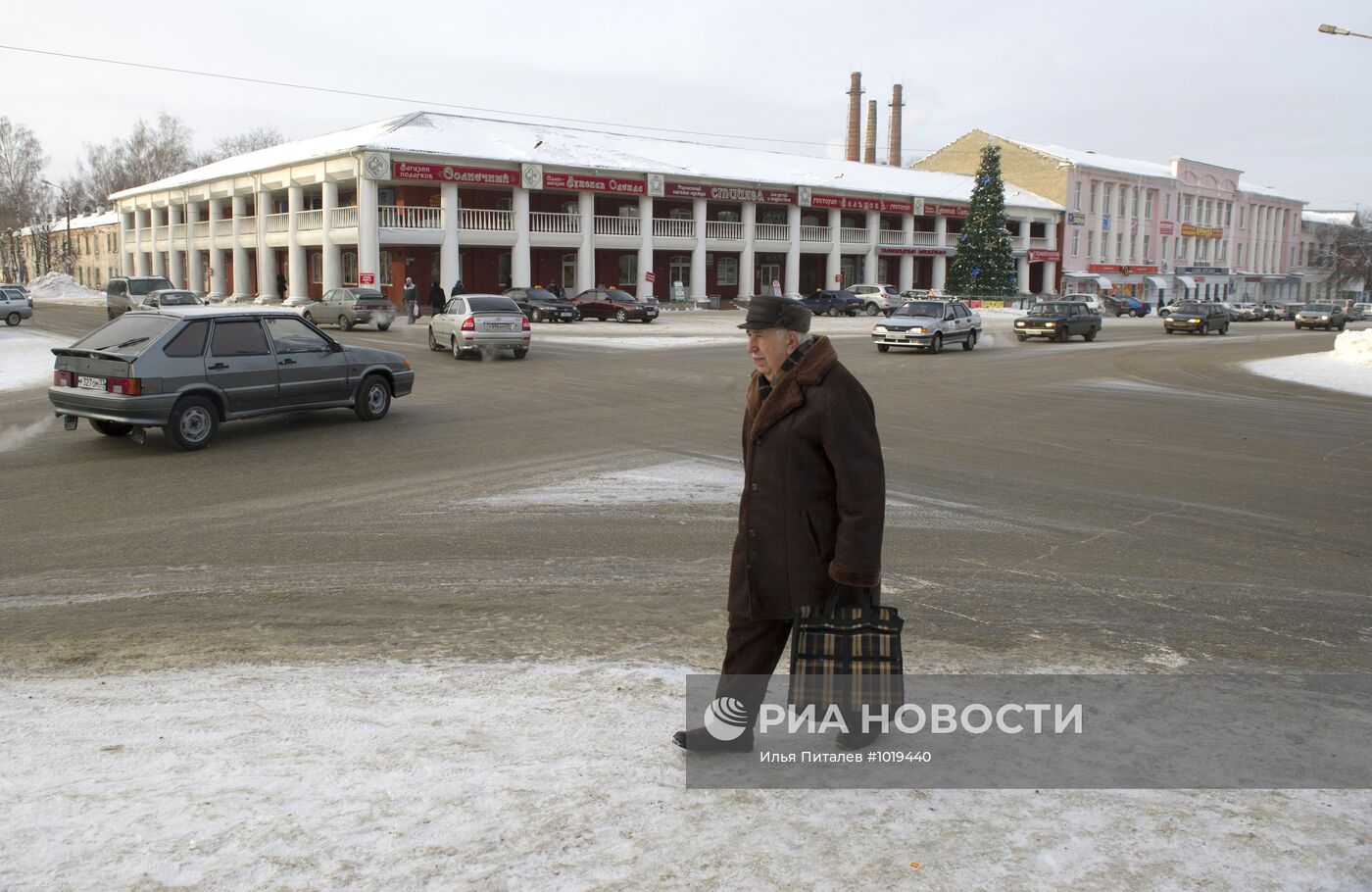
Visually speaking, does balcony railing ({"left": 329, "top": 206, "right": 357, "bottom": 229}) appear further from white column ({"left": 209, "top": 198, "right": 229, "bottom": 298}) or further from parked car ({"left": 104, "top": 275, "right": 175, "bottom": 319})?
white column ({"left": 209, "top": 198, "right": 229, "bottom": 298})

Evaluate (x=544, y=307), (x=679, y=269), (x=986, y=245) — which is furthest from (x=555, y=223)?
(x=986, y=245)

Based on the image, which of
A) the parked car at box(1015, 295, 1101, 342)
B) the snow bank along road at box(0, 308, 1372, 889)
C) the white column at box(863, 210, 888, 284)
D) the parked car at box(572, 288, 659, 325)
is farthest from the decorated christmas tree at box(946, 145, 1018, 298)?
the snow bank along road at box(0, 308, 1372, 889)

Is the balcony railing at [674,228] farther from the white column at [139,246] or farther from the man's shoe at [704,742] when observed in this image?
the man's shoe at [704,742]

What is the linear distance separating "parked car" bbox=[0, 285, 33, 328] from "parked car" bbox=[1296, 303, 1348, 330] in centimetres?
5819

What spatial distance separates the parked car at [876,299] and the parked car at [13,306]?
37.3m

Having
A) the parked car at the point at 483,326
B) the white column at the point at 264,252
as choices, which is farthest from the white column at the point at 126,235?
the parked car at the point at 483,326

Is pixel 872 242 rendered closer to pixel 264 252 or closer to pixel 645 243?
pixel 645 243

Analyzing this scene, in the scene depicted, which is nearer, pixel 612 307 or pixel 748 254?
pixel 612 307

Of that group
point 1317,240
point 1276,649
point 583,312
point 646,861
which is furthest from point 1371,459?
point 1317,240

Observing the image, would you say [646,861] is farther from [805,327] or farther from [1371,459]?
[1371,459]

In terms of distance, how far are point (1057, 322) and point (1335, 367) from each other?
11.7 metres

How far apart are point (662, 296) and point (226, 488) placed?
4981 cm

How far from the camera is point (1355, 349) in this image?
90.1ft

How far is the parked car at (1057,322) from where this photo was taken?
123 ft
